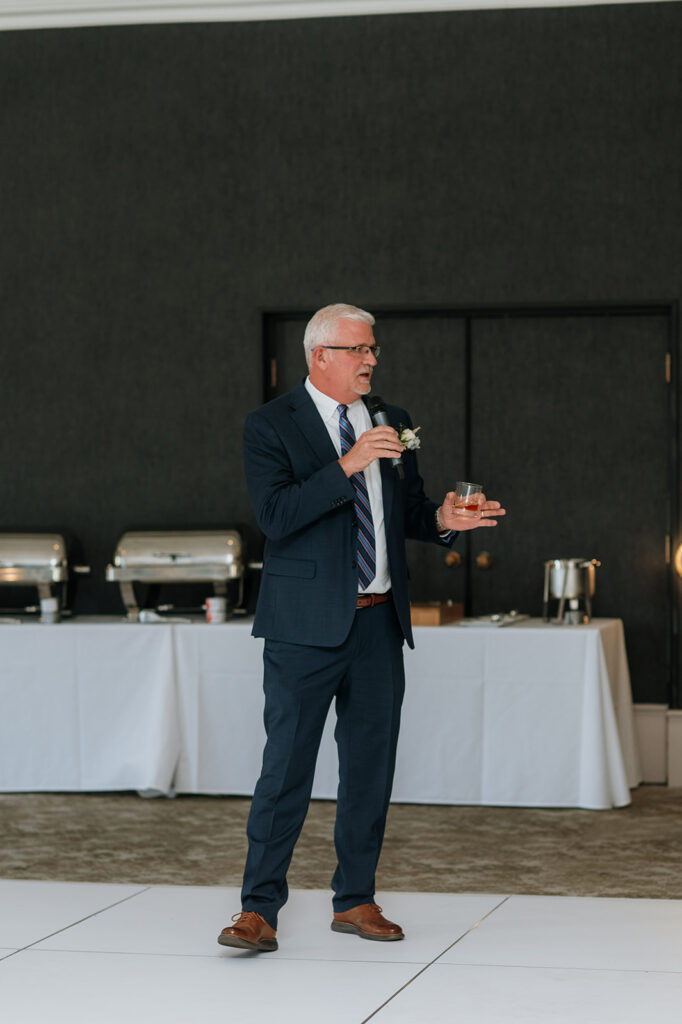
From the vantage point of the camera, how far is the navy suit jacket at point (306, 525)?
9.52 feet

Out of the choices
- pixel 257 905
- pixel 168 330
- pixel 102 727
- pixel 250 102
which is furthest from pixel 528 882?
pixel 250 102

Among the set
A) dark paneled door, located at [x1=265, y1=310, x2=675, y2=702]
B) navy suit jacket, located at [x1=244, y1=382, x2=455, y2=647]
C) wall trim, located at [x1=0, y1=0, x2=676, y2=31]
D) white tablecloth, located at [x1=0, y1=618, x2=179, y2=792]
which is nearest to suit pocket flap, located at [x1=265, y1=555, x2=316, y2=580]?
navy suit jacket, located at [x1=244, y1=382, x2=455, y2=647]

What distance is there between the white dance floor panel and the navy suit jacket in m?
0.74

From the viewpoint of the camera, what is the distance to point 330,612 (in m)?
2.93

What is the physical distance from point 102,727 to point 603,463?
2.51 meters

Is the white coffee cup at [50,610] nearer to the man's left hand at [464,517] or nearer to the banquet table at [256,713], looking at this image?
the banquet table at [256,713]

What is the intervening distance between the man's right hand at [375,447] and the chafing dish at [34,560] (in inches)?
120

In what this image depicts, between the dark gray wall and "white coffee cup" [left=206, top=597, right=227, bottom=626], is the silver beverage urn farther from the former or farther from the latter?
"white coffee cup" [left=206, top=597, right=227, bottom=626]

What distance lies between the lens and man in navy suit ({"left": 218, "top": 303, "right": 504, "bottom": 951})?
9.54ft

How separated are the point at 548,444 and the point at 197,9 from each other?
261cm

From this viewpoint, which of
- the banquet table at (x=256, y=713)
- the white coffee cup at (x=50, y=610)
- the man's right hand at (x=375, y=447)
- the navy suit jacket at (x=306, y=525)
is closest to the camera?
the man's right hand at (x=375, y=447)

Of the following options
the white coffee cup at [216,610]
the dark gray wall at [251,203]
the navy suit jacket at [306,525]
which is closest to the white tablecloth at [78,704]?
the white coffee cup at [216,610]

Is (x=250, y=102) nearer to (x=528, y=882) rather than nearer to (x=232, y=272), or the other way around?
(x=232, y=272)

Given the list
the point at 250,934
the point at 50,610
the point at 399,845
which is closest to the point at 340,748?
the point at 250,934
